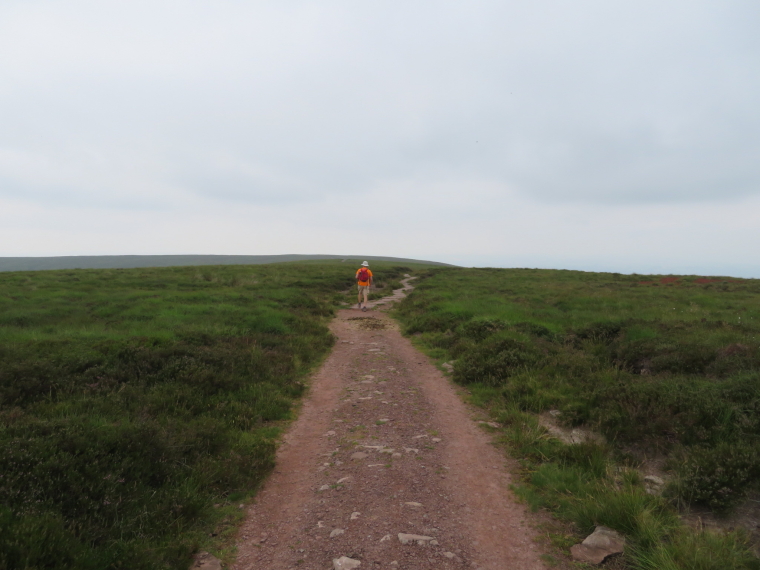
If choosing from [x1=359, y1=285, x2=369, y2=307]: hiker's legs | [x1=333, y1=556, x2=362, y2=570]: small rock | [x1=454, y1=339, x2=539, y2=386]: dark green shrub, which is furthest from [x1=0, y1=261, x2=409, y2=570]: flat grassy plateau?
[x1=359, y1=285, x2=369, y2=307]: hiker's legs

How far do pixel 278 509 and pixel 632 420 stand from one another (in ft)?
18.2

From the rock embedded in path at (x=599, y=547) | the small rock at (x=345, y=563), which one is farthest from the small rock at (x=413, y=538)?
the rock embedded in path at (x=599, y=547)

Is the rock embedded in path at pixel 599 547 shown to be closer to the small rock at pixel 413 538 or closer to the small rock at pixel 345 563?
the small rock at pixel 413 538

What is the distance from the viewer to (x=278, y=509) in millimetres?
5086

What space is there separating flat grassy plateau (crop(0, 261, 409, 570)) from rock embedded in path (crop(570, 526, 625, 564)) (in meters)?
3.69

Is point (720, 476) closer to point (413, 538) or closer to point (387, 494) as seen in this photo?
point (413, 538)

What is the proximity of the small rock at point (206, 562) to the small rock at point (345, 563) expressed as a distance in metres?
1.16

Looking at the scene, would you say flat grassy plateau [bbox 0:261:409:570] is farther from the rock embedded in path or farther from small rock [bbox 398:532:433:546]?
the rock embedded in path

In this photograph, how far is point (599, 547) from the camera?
4098 mm

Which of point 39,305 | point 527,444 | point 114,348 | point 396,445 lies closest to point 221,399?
point 114,348

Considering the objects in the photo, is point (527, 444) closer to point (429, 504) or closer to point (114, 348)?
point (429, 504)

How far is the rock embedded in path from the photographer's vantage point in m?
4.01

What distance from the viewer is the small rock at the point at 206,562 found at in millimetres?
3969

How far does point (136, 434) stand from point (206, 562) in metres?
2.06
